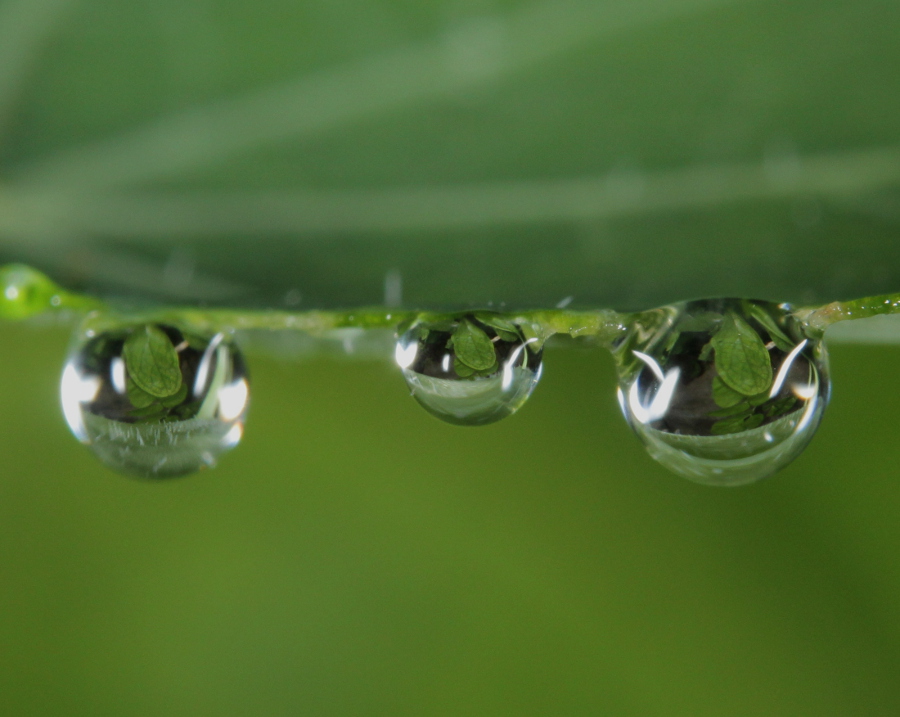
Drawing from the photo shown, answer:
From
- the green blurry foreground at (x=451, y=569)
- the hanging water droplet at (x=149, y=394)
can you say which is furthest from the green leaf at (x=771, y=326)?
the green blurry foreground at (x=451, y=569)

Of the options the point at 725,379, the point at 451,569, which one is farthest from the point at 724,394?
the point at 451,569

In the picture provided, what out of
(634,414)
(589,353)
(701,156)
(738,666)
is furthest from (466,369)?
(738,666)

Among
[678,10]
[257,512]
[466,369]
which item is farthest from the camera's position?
[257,512]

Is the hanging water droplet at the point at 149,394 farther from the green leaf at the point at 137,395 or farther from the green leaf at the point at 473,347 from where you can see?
the green leaf at the point at 473,347

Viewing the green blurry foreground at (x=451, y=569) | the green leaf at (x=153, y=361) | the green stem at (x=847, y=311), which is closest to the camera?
the green stem at (x=847, y=311)

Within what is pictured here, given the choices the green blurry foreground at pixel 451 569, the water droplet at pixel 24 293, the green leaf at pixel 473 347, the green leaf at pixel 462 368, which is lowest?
the green blurry foreground at pixel 451 569

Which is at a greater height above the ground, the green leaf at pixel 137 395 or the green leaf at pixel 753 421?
the green leaf at pixel 137 395

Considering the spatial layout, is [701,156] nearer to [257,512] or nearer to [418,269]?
[418,269]
